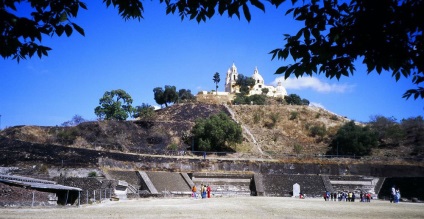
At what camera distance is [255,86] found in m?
119

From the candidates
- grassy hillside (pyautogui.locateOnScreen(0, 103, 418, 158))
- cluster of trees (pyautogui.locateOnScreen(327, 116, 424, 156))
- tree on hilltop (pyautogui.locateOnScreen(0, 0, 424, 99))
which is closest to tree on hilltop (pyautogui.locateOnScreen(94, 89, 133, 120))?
grassy hillside (pyautogui.locateOnScreen(0, 103, 418, 158))

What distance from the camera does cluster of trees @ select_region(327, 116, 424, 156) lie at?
5706 cm

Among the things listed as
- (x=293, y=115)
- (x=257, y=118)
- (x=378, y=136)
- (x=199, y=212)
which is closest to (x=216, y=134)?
(x=257, y=118)

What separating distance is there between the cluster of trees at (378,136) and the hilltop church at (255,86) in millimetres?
48531

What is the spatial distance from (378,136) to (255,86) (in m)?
59.7

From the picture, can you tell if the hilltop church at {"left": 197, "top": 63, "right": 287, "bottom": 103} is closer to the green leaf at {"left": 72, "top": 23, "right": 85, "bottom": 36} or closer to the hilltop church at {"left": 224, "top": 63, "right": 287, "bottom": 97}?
the hilltop church at {"left": 224, "top": 63, "right": 287, "bottom": 97}

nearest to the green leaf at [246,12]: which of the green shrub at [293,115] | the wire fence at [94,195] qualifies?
the wire fence at [94,195]

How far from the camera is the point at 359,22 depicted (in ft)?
17.7

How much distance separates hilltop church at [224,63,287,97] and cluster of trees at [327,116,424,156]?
48.5m

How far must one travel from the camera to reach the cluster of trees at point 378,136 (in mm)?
57062

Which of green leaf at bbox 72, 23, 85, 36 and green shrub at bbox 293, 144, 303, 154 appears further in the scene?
green shrub at bbox 293, 144, 303, 154

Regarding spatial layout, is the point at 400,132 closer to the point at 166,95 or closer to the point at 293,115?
the point at 293,115

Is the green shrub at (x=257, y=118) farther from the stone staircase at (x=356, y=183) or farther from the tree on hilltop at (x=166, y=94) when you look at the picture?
the stone staircase at (x=356, y=183)

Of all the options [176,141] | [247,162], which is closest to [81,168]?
[247,162]
